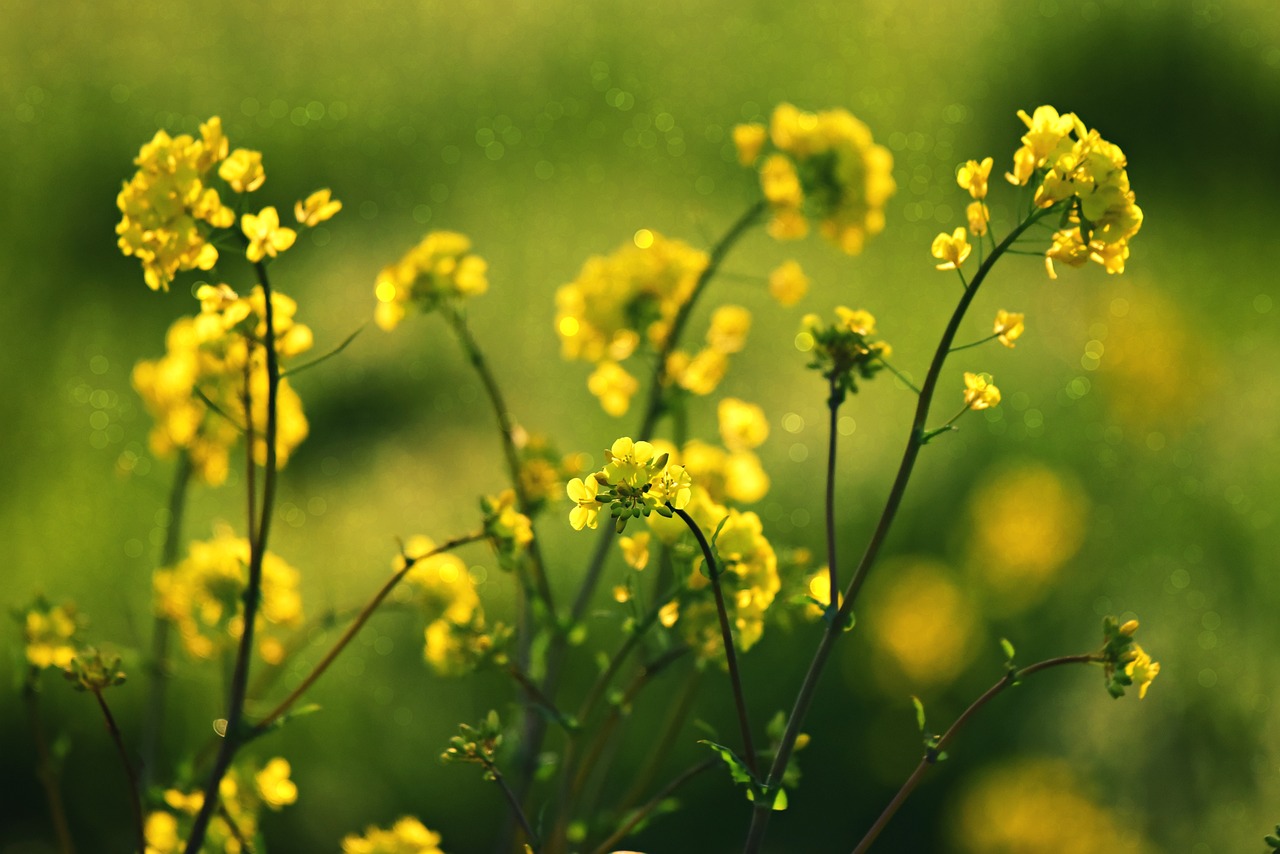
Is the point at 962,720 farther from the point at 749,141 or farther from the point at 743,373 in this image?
the point at 743,373

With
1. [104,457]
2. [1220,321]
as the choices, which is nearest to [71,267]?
[104,457]

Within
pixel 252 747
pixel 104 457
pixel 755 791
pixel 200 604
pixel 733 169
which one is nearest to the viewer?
pixel 755 791

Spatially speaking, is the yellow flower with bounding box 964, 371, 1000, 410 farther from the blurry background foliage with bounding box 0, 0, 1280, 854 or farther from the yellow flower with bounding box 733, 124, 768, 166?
the blurry background foliage with bounding box 0, 0, 1280, 854

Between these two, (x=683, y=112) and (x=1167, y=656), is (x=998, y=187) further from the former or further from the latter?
(x=1167, y=656)

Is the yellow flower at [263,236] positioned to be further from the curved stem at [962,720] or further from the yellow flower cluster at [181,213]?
the curved stem at [962,720]

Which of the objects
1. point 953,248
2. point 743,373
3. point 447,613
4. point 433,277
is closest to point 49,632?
point 447,613

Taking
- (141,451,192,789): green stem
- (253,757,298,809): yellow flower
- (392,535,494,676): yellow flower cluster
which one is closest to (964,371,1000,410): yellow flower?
(392,535,494,676): yellow flower cluster

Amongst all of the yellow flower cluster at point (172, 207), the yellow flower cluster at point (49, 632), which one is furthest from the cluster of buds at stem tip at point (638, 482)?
the yellow flower cluster at point (49, 632)

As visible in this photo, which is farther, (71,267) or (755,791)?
(71,267)
